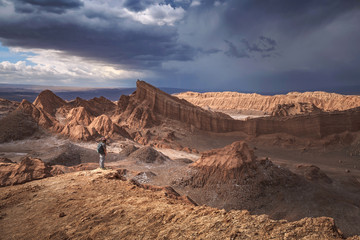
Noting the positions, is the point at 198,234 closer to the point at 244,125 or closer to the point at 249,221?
the point at 249,221

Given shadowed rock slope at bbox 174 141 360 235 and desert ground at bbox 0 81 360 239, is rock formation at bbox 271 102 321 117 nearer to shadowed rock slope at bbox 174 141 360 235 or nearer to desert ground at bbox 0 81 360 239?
desert ground at bbox 0 81 360 239

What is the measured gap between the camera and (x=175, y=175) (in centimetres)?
1438

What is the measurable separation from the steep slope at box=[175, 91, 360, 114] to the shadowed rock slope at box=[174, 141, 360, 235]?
140 feet

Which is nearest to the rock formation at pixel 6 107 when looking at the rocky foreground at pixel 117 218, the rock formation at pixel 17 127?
the rock formation at pixel 17 127

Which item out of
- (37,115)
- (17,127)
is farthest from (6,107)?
(17,127)

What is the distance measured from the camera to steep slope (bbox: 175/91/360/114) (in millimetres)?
53844

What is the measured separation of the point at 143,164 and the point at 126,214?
44.3 feet

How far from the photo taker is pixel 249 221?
3695mm

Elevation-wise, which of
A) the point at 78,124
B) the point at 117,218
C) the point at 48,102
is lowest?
the point at 78,124

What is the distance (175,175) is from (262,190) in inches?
198

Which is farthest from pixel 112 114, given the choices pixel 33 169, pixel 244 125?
pixel 33 169

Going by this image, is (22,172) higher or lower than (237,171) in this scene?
higher

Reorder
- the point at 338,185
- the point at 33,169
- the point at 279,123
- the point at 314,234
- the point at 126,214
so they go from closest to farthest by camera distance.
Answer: the point at 314,234, the point at 126,214, the point at 33,169, the point at 338,185, the point at 279,123

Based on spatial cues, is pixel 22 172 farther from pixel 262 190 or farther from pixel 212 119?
pixel 212 119
